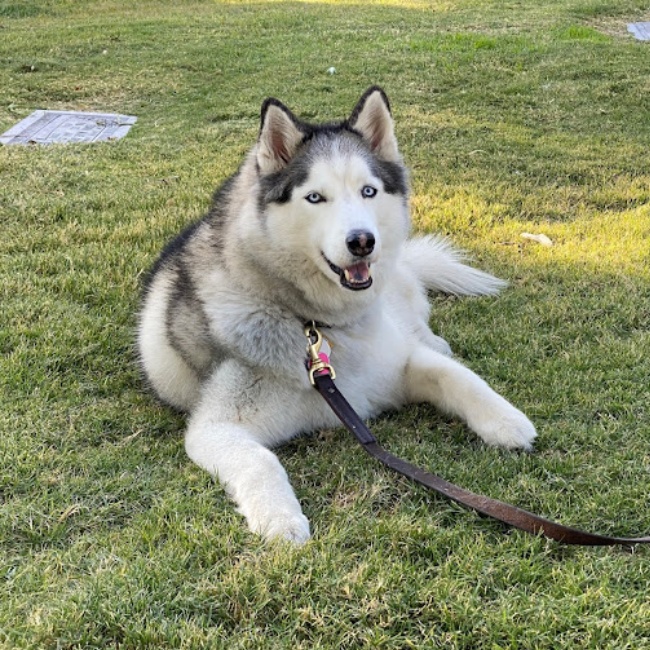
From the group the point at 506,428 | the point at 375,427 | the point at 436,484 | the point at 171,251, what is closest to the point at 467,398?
the point at 506,428

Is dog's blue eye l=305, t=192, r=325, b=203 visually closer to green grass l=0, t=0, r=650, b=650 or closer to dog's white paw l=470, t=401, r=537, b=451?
green grass l=0, t=0, r=650, b=650

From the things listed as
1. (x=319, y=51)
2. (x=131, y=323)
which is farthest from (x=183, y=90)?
(x=131, y=323)

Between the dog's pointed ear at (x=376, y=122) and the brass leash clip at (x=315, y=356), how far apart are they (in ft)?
2.77

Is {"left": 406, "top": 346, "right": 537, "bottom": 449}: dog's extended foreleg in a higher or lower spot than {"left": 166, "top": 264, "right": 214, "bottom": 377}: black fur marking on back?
lower

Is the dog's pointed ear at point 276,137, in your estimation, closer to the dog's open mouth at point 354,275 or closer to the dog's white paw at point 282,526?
the dog's open mouth at point 354,275

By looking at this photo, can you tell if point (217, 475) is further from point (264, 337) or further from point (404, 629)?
point (404, 629)

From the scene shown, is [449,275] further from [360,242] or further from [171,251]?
[360,242]

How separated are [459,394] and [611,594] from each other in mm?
1137

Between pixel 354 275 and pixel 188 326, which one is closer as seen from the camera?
pixel 354 275

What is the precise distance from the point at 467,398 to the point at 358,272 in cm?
74

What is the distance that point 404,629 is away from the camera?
187 centimetres

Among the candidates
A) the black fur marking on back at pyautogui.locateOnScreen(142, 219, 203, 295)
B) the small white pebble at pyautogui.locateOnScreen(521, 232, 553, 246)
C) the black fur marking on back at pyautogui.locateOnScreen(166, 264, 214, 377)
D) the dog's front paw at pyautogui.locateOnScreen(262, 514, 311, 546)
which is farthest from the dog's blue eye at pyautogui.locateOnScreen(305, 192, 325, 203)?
the small white pebble at pyautogui.locateOnScreen(521, 232, 553, 246)

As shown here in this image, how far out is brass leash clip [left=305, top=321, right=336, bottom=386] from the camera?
2.77m

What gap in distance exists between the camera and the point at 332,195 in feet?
8.82
